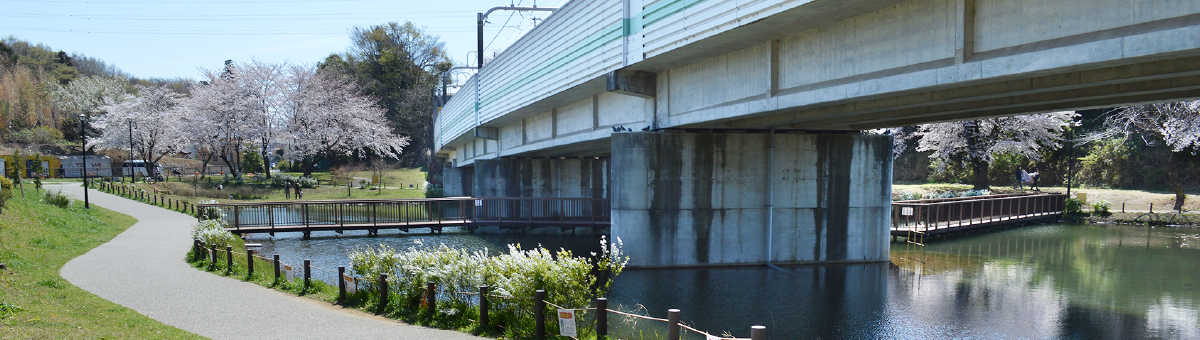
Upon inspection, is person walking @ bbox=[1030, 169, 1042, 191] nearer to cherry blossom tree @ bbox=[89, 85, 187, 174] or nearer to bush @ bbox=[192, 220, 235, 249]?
bush @ bbox=[192, 220, 235, 249]

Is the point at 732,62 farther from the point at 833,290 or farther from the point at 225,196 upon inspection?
the point at 225,196

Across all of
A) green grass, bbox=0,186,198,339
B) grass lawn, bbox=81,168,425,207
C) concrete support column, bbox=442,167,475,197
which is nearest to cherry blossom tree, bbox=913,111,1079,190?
concrete support column, bbox=442,167,475,197

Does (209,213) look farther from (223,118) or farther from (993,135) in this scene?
(993,135)

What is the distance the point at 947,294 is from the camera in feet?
52.3

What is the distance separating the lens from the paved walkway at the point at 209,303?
399 inches

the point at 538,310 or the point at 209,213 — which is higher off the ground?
the point at 538,310

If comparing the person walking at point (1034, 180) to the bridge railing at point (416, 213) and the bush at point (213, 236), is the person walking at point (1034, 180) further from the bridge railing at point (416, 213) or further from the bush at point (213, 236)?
the bush at point (213, 236)

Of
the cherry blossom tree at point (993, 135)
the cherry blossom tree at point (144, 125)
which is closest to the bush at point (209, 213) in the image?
the cherry blossom tree at point (144, 125)

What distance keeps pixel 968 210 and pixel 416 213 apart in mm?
25368

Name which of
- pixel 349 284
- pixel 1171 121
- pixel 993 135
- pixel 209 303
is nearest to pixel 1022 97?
pixel 349 284

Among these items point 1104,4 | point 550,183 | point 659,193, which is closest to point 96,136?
point 550,183

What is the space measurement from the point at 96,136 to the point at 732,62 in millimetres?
83679

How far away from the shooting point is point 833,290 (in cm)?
1614

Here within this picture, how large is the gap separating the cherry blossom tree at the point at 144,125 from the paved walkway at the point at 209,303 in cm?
4977
